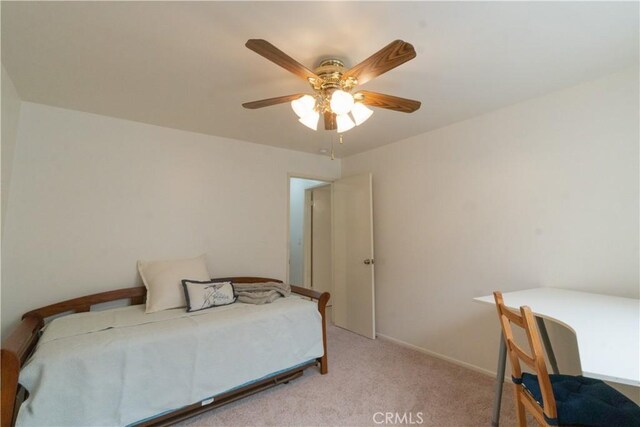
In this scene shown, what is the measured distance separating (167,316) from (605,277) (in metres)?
3.17

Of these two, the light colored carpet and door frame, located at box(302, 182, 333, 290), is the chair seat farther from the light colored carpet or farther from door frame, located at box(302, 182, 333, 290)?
A: door frame, located at box(302, 182, 333, 290)

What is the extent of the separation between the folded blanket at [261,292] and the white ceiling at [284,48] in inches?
66.0

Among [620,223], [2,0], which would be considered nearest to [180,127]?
[2,0]

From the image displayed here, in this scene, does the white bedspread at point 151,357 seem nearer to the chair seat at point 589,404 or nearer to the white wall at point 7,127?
the white wall at point 7,127

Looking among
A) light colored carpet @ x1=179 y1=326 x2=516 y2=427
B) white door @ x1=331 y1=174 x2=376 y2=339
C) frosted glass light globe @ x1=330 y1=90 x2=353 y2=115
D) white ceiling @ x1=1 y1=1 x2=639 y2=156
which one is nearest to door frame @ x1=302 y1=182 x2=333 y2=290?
white door @ x1=331 y1=174 x2=376 y2=339

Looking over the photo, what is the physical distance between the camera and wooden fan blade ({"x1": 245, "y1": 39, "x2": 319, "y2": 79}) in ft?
3.79

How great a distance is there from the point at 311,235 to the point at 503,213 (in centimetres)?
317

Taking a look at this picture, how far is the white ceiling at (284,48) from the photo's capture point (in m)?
1.35

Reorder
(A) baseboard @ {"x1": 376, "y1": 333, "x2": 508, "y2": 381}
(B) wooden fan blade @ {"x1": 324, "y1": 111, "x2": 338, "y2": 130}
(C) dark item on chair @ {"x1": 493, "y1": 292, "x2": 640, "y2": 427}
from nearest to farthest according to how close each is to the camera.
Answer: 1. (C) dark item on chair @ {"x1": 493, "y1": 292, "x2": 640, "y2": 427}
2. (B) wooden fan blade @ {"x1": 324, "y1": 111, "x2": 338, "y2": 130}
3. (A) baseboard @ {"x1": 376, "y1": 333, "x2": 508, "y2": 381}

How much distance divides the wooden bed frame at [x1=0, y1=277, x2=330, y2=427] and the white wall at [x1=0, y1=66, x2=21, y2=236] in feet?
2.54

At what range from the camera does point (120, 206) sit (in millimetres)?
2582

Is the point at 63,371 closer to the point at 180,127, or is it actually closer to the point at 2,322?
the point at 2,322

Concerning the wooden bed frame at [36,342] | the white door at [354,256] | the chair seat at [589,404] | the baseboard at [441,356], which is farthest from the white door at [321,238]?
the chair seat at [589,404]

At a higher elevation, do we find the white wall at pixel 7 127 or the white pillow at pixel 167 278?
the white wall at pixel 7 127
